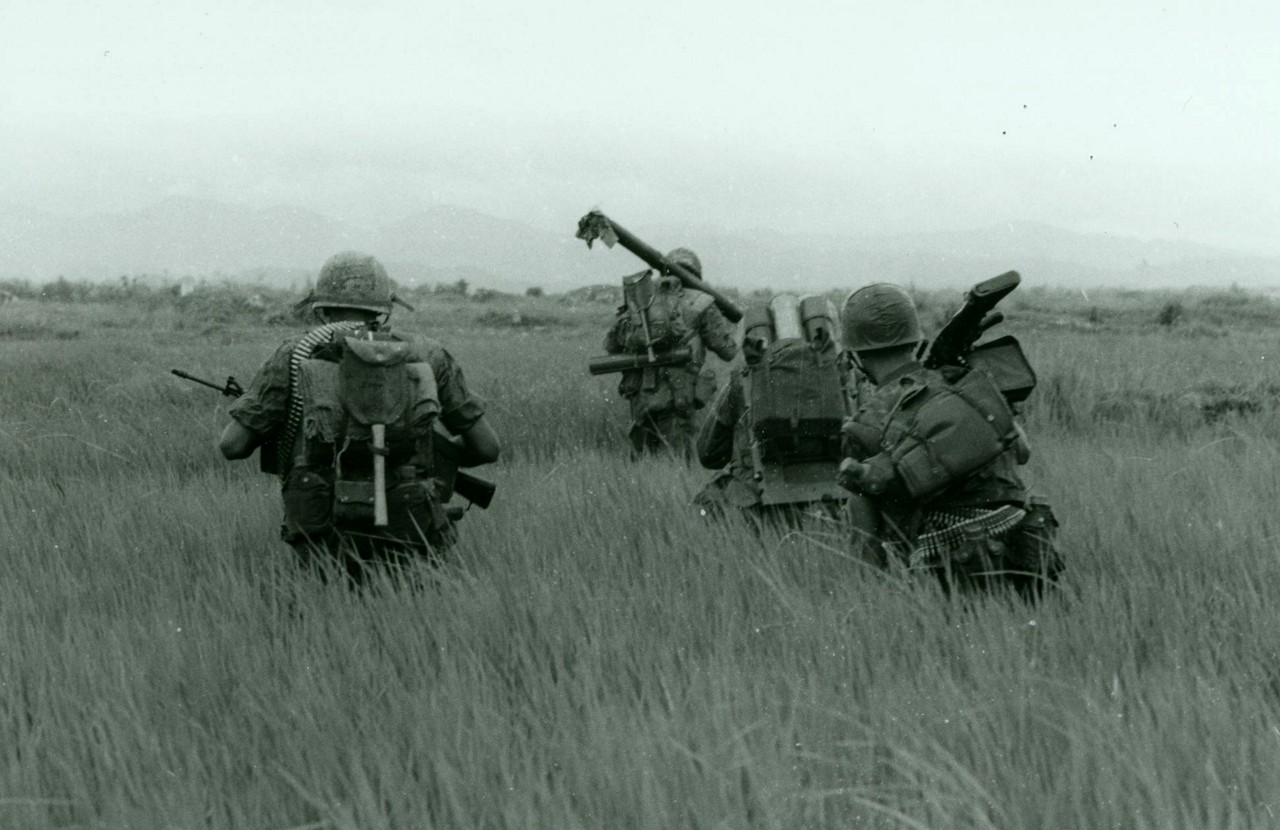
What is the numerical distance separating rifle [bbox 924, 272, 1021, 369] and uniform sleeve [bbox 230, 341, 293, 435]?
94.7 inches

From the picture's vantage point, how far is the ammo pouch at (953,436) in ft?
11.8

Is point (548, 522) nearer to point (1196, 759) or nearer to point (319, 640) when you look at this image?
point (319, 640)

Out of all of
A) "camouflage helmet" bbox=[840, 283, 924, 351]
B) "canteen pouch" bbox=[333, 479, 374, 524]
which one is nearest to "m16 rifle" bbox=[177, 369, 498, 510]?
"canteen pouch" bbox=[333, 479, 374, 524]

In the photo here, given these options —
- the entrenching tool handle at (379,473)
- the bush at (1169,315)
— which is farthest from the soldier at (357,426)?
the bush at (1169,315)

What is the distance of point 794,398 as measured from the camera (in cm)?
519

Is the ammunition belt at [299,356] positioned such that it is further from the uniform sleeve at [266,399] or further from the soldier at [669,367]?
the soldier at [669,367]

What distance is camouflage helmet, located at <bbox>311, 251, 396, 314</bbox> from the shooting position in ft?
15.7

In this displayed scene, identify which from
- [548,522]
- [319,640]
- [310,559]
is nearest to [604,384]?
[548,522]

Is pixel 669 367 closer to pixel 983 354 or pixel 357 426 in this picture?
pixel 357 426

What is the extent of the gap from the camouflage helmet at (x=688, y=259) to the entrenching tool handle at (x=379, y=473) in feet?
11.6

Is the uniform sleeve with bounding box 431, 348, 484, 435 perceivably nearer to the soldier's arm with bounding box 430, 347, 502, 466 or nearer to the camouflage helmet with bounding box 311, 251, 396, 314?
the soldier's arm with bounding box 430, 347, 502, 466

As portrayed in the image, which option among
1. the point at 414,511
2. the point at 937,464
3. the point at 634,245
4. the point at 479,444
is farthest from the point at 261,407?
the point at 634,245

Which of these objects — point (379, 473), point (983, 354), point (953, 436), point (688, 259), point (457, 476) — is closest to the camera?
point (953, 436)

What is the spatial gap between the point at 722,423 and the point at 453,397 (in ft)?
4.07
